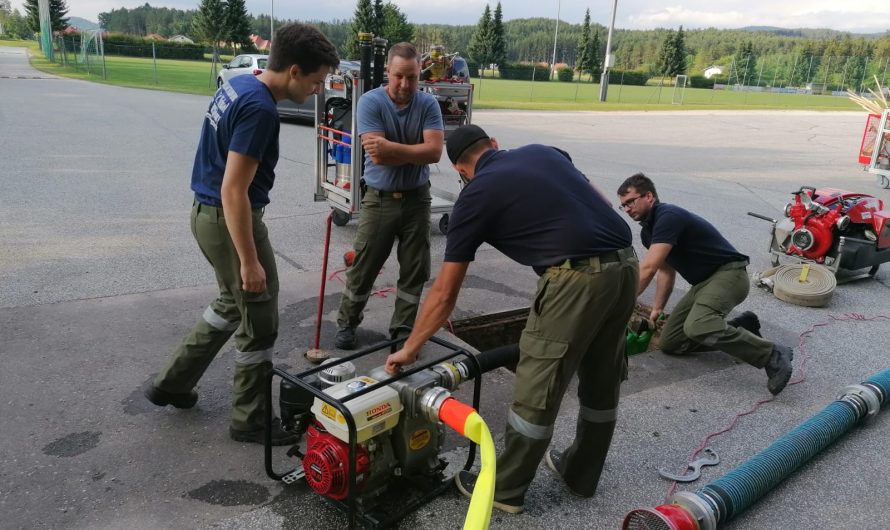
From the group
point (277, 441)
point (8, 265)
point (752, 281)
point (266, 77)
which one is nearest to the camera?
point (266, 77)

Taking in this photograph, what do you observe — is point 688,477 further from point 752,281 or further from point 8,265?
point 8,265

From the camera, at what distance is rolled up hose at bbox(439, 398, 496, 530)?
2.13 metres

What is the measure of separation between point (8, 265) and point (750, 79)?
6450 cm

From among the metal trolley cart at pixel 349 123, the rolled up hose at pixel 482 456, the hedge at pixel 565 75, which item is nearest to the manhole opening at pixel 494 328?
the metal trolley cart at pixel 349 123

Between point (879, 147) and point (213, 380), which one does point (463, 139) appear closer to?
point (213, 380)

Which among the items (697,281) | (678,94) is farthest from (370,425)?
(678,94)

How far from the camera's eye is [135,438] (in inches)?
134

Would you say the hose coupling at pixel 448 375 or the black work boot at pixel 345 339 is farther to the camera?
the black work boot at pixel 345 339

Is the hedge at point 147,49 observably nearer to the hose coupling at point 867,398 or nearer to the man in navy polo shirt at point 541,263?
the man in navy polo shirt at point 541,263

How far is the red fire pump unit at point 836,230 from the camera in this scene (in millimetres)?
6719

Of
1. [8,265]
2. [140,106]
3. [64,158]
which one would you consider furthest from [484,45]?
[8,265]

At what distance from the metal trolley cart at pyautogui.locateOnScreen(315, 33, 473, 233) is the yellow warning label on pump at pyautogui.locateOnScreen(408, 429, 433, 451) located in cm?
376

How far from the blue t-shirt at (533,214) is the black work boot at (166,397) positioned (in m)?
1.85

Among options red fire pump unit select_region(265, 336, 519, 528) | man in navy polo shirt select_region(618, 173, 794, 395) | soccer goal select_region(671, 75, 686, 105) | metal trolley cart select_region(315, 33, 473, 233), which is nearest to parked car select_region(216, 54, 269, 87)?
metal trolley cart select_region(315, 33, 473, 233)
